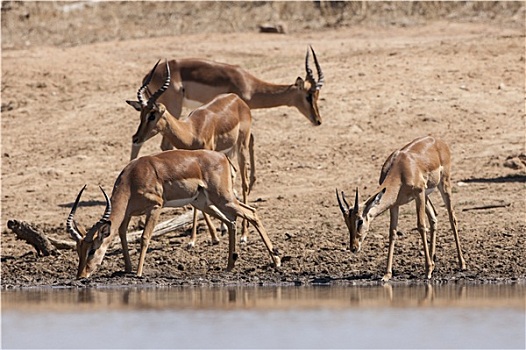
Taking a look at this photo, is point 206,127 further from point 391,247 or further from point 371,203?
point 391,247

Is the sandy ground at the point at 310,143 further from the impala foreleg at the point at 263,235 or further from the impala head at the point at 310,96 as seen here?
the impala head at the point at 310,96

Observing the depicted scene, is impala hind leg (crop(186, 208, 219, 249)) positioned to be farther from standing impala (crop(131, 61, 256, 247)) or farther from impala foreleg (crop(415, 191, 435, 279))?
impala foreleg (crop(415, 191, 435, 279))

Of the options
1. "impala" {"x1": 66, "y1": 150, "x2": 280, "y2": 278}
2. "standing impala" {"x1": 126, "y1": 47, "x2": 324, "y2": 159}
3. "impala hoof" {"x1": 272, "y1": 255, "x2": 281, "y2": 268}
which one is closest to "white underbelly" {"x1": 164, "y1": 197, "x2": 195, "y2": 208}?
"impala" {"x1": 66, "y1": 150, "x2": 280, "y2": 278}

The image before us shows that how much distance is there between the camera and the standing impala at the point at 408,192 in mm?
11860

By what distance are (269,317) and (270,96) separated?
595 cm

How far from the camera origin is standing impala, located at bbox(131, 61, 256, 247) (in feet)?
44.1

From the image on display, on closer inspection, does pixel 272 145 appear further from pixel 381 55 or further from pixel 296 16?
pixel 296 16

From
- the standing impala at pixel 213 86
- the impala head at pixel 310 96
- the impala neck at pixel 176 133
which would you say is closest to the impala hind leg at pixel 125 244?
the impala neck at pixel 176 133

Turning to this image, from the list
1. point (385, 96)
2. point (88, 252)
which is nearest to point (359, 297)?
point (88, 252)

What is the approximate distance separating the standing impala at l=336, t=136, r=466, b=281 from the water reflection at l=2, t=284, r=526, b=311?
0.49 m

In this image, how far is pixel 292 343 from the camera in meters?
9.32

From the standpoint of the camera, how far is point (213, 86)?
15648 millimetres

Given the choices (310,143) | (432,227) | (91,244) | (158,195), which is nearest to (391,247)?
(432,227)

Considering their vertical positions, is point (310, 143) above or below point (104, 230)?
above
